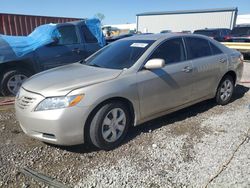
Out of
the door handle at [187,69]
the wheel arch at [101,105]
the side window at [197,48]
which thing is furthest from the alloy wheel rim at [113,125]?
the side window at [197,48]

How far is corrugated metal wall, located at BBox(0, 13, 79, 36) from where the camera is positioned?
410 inches

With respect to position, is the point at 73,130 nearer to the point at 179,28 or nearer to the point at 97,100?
the point at 97,100

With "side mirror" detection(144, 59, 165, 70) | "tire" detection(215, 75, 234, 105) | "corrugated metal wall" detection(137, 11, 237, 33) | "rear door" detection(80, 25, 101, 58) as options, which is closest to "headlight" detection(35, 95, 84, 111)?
"side mirror" detection(144, 59, 165, 70)

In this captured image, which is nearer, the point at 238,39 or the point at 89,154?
the point at 89,154

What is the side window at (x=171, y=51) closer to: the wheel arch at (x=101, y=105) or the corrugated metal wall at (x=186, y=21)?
the wheel arch at (x=101, y=105)

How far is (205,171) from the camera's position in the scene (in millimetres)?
3154

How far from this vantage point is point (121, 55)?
4.30 m

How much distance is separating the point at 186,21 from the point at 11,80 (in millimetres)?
39223

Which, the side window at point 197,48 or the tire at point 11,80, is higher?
the side window at point 197,48

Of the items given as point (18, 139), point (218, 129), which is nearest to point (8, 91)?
point (18, 139)

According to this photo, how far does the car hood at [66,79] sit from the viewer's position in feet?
11.1

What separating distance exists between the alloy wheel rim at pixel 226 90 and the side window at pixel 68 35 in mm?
3879

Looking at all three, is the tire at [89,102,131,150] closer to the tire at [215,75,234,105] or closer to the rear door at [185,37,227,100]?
the rear door at [185,37,227,100]

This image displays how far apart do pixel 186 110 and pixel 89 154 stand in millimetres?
2468
